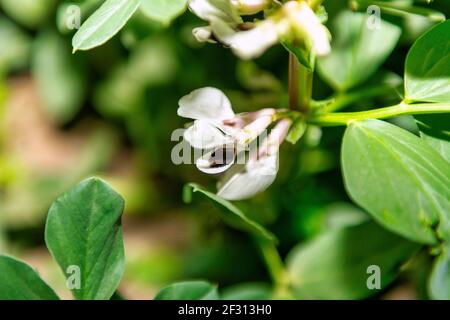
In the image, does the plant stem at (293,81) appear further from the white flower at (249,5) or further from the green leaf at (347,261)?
the green leaf at (347,261)

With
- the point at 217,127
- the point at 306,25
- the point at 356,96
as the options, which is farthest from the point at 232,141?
the point at 356,96

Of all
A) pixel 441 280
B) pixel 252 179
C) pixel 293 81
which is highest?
pixel 293 81

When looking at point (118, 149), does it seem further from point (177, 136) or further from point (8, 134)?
point (177, 136)

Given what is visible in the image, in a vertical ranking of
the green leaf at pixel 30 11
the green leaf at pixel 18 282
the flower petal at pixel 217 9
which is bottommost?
the green leaf at pixel 18 282

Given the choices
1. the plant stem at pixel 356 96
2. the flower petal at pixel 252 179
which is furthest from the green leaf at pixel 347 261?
the flower petal at pixel 252 179

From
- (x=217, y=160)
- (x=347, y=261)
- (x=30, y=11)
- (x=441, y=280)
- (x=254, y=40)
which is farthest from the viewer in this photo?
(x=30, y=11)

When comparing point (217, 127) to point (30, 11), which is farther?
point (30, 11)

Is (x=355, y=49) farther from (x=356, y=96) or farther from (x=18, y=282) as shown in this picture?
(x=18, y=282)
